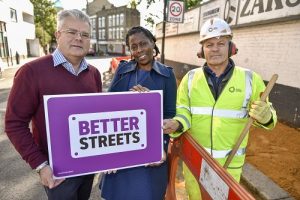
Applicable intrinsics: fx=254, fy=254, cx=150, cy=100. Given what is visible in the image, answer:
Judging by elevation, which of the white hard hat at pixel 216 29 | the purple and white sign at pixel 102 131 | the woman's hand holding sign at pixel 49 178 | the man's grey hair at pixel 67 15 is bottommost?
the woman's hand holding sign at pixel 49 178

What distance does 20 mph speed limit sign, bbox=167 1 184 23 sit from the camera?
9.67 metres

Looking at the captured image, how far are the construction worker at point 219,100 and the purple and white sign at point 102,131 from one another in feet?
1.11

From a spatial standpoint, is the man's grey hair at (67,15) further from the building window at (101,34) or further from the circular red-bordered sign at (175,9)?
the building window at (101,34)

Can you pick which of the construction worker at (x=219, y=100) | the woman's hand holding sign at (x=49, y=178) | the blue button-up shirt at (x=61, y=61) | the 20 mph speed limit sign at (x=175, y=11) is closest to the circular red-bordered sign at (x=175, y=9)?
the 20 mph speed limit sign at (x=175, y=11)

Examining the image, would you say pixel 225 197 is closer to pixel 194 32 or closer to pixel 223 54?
pixel 223 54

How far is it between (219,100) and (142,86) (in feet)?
2.21

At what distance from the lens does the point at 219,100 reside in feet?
7.12

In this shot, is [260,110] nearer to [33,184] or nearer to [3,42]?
[33,184]

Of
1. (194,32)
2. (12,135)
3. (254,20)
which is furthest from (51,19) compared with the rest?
(12,135)

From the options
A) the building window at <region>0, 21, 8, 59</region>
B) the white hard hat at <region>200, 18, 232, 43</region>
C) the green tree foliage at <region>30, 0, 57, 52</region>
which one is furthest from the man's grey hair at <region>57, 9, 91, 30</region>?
the green tree foliage at <region>30, 0, 57, 52</region>

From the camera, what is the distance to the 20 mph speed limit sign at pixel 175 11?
31.7 feet

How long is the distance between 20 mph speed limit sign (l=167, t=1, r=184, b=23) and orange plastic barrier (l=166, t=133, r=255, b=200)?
8.13 m

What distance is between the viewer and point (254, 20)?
7695 mm

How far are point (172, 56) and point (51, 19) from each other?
37.7 m
